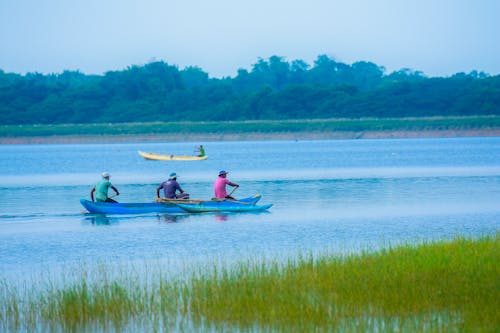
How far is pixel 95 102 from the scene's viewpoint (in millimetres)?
140000

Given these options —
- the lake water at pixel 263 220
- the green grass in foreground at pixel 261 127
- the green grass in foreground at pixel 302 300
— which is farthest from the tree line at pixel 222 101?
the green grass in foreground at pixel 302 300

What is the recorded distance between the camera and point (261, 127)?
5276 inches

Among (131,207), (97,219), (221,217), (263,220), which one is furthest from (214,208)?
(97,219)

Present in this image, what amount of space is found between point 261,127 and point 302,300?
396ft

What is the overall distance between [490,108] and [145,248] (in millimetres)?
117369

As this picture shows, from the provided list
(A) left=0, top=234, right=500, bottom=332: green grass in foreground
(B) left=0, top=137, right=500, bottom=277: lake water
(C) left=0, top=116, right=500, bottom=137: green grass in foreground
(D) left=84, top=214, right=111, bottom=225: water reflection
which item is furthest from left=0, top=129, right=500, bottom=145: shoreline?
(A) left=0, top=234, right=500, bottom=332: green grass in foreground

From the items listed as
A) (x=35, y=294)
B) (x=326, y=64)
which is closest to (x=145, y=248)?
(x=35, y=294)

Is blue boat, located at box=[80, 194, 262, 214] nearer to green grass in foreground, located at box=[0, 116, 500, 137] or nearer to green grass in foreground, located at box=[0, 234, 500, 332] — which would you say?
green grass in foreground, located at box=[0, 234, 500, 332]

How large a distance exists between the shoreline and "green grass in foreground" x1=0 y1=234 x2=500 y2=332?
116078 mm

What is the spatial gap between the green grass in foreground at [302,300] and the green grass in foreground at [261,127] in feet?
381

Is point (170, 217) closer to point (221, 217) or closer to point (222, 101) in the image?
point (221, 217)

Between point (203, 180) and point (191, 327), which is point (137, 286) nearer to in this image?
point (191, 327)

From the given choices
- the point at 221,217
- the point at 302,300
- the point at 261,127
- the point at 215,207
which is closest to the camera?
the point at 302,300

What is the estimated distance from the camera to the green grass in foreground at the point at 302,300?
12680 mm
